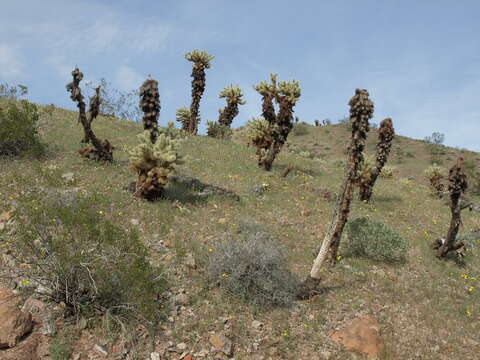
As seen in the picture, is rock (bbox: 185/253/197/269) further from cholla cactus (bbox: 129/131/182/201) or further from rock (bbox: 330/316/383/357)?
cholla cactus (bbox: 129/131/182/201)

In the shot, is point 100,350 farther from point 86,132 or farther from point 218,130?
point 218,130

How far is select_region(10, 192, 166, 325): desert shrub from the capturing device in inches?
272

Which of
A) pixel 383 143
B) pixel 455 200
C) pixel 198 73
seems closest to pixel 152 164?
pixel 455 200

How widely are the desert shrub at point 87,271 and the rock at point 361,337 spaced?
3814mm

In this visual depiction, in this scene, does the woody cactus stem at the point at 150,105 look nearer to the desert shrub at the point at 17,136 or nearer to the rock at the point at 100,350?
the desert shrub at the point at 17,136

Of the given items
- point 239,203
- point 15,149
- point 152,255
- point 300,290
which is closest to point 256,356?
point 300,290

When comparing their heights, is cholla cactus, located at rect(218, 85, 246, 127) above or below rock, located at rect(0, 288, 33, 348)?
above

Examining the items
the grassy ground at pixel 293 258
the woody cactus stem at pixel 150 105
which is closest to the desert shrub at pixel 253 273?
the grassy ground at pixel 293 258

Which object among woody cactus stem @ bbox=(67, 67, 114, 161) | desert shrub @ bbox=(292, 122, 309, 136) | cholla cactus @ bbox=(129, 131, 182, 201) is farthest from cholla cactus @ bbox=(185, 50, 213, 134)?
desert shrub @ bbox=(292, 122, 309, 136)

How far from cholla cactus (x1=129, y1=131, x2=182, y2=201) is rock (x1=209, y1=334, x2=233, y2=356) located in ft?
20.7

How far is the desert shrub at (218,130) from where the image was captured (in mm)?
29938

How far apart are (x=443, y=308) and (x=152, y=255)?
295 inches

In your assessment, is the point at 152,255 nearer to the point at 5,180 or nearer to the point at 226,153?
the point at 5,180

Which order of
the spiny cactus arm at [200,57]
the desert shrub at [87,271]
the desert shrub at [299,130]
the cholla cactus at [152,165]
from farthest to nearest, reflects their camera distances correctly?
the desert shrub at [299,130] < the spiny cactus arm at [200,57] < the cholla cactus at [152,165] < the desert shrub at [87,271]
